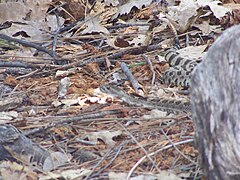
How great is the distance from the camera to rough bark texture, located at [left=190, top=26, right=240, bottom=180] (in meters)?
2.51

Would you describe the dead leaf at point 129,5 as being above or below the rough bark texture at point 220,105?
below

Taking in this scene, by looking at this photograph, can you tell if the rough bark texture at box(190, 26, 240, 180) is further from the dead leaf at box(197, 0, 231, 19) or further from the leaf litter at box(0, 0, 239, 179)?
the dead leaf at box(197, 0, 231, 19)

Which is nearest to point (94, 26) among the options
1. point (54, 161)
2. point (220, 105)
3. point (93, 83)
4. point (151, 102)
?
point (93, 83)

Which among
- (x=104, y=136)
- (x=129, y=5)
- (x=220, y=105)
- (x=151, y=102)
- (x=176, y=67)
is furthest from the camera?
(x=129, y=5)

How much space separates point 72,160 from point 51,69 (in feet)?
6.25

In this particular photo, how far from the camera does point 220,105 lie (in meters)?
2.51

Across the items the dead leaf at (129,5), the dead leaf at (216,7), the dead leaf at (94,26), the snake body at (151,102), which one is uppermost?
the dead leaf at (216,7)

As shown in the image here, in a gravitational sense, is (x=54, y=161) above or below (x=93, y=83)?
above

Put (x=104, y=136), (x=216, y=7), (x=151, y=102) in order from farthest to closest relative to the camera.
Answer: (x=216, y=7) < (x=151, y=102) < (x=104, y=136)

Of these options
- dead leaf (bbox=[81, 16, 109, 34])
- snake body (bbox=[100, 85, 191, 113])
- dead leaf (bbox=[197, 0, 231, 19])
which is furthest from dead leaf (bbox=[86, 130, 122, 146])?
dead leaf (bbox=[197, 0, 231, 19])

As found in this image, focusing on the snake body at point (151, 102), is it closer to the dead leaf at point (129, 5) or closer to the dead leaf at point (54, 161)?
the dead leaf at point (54, 161)

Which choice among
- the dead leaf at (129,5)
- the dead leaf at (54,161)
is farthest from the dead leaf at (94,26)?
the dead leaf at (54,161)

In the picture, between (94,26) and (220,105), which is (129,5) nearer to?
(94,26)

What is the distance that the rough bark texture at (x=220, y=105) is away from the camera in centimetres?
251
